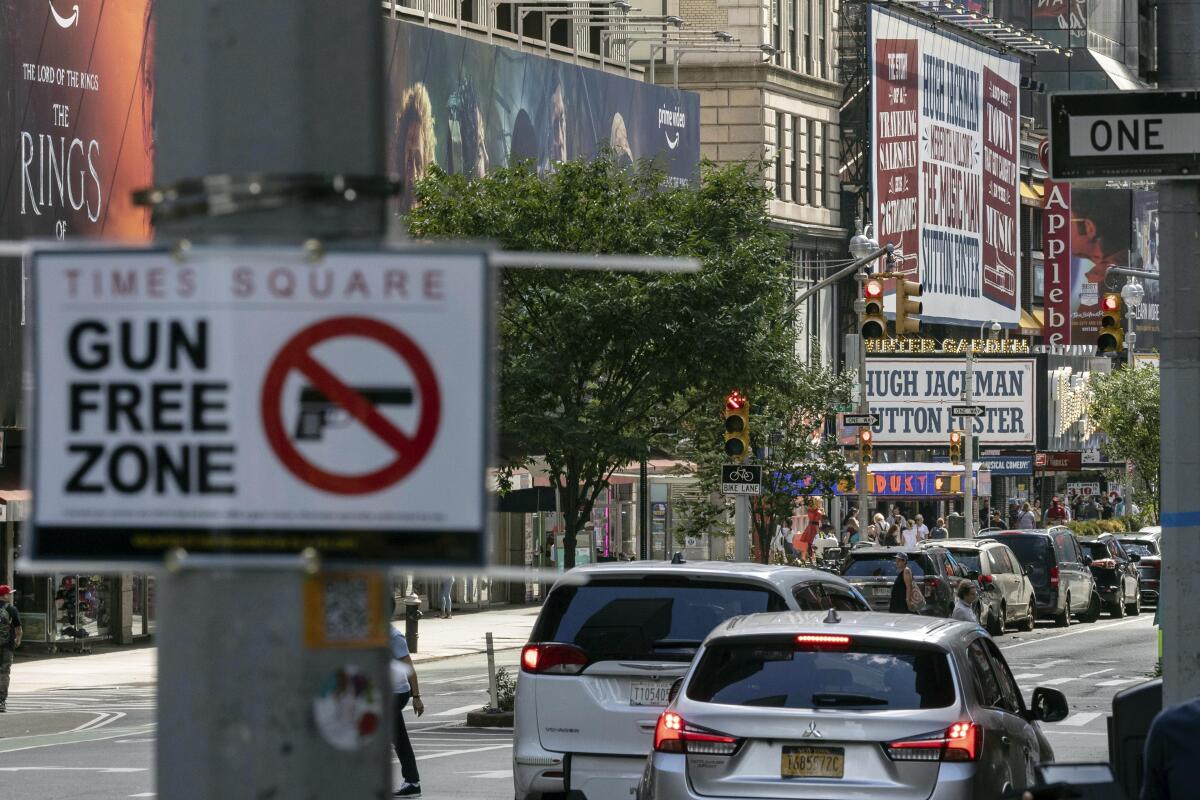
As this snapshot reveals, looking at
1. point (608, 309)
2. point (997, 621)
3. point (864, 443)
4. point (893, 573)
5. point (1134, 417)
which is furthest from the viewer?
point (1134, 417)

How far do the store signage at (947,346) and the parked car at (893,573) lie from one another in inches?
949

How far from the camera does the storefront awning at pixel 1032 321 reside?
9344cm

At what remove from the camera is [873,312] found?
35.2 meters

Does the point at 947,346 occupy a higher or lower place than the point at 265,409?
higher

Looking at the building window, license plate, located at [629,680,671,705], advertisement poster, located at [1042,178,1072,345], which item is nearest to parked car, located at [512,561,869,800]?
license plate, located at [629,680,671,705]

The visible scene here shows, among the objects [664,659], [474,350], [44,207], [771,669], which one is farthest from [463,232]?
[474,350]

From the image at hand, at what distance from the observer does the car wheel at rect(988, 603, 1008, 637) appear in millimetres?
37406

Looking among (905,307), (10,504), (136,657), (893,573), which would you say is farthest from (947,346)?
(10,504)

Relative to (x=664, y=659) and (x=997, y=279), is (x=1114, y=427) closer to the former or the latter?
(x=997, y=279)

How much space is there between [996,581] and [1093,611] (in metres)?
6.65

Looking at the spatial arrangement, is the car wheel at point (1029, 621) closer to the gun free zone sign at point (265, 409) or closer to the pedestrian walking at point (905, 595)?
the pedestrian walking at point (905, 595)

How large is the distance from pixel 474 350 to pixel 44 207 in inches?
1293

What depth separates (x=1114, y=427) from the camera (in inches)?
2918

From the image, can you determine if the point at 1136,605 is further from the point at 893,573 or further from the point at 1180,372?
the point at 1180,372
